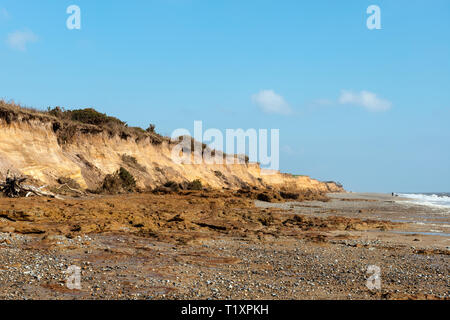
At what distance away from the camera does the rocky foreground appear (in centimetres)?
579

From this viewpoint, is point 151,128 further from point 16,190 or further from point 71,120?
point 16,190

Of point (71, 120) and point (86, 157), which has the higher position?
point (71, 120)

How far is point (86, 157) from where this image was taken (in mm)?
26641

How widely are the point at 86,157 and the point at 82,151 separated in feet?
2.59

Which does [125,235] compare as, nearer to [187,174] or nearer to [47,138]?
[47,138]

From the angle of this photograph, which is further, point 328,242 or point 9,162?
point 9,162

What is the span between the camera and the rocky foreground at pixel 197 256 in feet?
19.0

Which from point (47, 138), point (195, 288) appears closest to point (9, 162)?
point (47, 138)

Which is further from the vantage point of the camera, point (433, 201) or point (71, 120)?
point (433, 201)

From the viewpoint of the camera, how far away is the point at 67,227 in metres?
10.6

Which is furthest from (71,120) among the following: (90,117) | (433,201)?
(433,201)

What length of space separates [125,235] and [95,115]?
2583 cm

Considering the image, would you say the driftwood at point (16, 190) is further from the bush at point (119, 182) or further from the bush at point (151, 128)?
the bush at point (151, 128)

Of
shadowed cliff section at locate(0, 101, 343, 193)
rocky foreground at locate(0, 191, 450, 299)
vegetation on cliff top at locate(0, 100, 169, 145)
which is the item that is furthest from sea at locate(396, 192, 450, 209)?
vegetation on cliff top at locate(0, 100, 169, 145)
